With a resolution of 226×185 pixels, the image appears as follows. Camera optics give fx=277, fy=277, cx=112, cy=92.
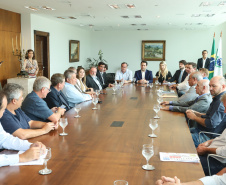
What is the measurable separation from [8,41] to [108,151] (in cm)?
811

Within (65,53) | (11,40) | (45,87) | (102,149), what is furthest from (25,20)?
(102,149)

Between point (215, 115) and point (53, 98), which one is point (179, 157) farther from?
point (53, 98)

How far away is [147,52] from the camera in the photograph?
1590 cm

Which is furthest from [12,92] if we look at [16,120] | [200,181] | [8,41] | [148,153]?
[8,41]

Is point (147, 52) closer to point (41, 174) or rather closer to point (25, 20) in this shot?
point (25, 20)

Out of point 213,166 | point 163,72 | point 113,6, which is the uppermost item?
point 113,6

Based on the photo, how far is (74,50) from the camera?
1410 centimetres

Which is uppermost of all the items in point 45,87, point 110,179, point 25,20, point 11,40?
point 25,20

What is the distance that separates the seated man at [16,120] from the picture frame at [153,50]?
1340cm

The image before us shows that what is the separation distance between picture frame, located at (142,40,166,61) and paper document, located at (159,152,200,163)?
45.4ft

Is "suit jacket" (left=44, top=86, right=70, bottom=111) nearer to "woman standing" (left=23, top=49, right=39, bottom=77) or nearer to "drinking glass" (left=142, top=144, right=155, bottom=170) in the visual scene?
"drinking glass" (left=142, top=144, right=155, bottom=170)

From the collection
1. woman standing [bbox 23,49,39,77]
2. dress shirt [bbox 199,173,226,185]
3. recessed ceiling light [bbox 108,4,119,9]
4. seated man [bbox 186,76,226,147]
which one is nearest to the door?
woman standing [bbox 23,49,39,77]

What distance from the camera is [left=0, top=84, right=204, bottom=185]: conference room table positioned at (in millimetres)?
1827

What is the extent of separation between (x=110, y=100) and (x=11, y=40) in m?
6.00
